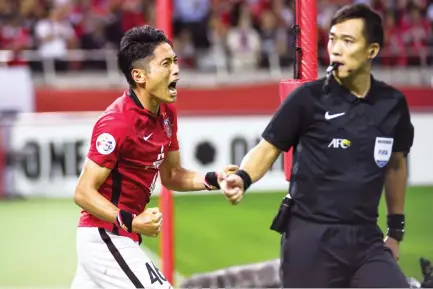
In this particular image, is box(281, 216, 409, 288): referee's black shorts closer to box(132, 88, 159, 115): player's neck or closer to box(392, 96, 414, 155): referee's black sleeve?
box(392, 96, 414, 155): referee's black sleeve

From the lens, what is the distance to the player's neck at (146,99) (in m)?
6.10

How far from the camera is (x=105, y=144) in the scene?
581 centimetres

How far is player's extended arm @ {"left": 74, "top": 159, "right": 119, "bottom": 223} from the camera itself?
18.9ft

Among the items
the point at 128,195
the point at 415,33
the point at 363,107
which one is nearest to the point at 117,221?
the point at 128,195

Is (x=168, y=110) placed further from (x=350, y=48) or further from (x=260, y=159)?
(x=350, y=48)

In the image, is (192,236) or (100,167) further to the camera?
(192,236)

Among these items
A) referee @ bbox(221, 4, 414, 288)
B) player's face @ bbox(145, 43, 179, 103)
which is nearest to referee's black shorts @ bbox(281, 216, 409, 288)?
referee @ bbox(221, 4, 414, 288)

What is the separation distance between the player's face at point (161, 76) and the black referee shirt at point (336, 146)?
0.94 metres

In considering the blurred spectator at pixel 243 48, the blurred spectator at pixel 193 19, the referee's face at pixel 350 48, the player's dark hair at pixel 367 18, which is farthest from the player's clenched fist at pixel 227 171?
the blurred spectator at pixel 193 19

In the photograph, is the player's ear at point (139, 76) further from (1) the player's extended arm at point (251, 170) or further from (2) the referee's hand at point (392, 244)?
(2) the referee's hand at point (392, 244)

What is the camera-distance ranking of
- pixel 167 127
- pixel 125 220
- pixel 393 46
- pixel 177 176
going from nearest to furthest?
pixel 125 220 → pixel 167 127 → pixel 177 176 → pixel 393 46

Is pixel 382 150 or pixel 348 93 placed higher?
pixel 348 93

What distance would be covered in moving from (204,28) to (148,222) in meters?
13.3

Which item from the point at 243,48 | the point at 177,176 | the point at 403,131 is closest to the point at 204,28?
the point at 243,48
